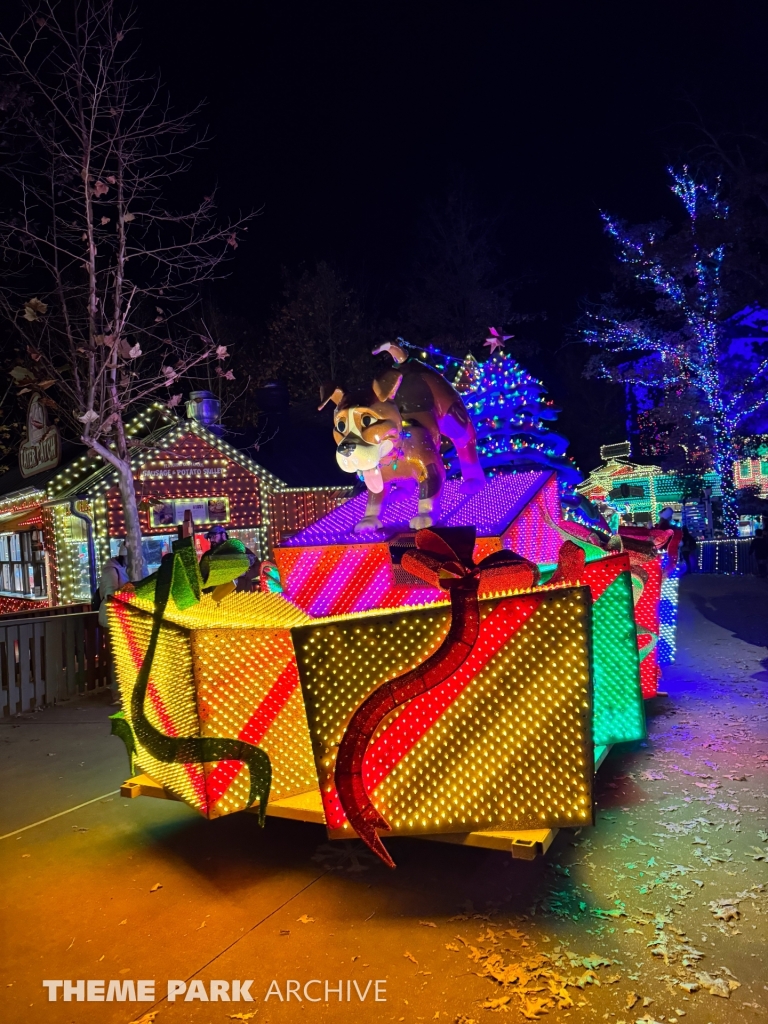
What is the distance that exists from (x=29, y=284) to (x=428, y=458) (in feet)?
54.9

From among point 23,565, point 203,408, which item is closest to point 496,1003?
point 203,408

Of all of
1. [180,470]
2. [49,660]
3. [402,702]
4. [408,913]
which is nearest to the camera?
[402,702]

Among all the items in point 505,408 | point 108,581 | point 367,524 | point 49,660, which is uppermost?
point 505,408

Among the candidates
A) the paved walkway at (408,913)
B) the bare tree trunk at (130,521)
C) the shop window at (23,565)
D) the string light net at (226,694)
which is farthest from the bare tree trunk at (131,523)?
the string light net at (226,694)

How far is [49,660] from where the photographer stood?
9.24 metres

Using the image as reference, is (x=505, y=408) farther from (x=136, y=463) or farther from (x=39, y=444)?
(x=39, y=444)

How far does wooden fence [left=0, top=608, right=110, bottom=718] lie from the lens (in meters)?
8.82

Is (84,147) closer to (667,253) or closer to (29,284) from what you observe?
(29,284)

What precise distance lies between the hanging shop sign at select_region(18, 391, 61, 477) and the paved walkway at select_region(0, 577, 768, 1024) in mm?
14974

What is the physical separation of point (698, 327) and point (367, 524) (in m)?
24.5

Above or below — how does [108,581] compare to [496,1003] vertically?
above

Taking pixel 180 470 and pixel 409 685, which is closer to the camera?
pixel 409 685

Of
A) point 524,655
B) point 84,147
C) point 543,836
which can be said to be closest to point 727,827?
point 543,836

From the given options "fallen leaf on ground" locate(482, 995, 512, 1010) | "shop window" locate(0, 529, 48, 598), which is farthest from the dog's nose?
"shop window" locate(0, 529, 48, 598)
